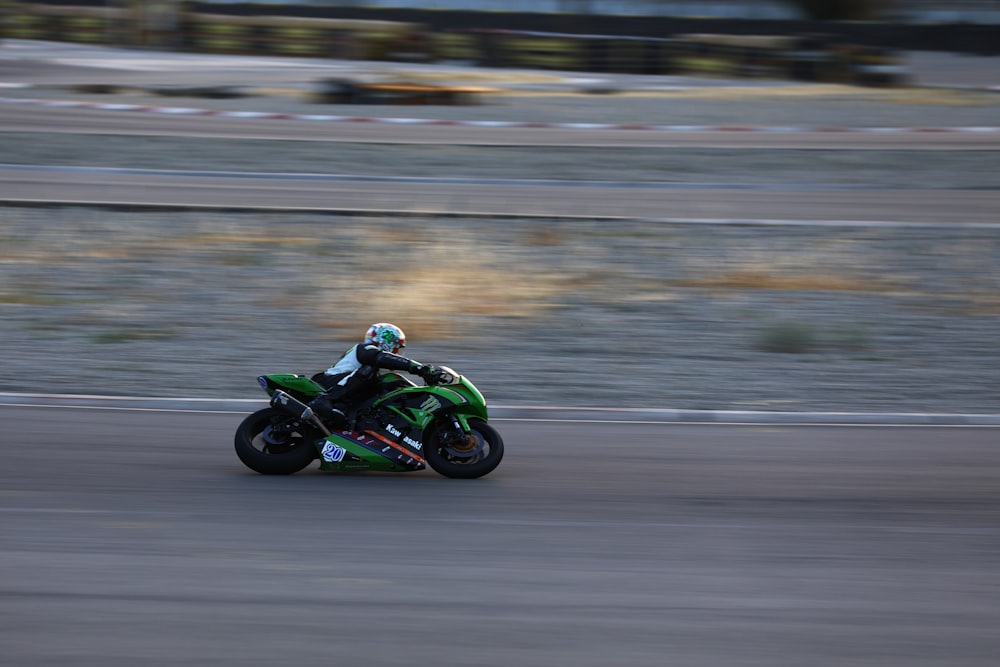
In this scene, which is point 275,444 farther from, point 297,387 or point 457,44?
point 457,44

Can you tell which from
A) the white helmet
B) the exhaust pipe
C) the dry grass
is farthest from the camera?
the dry grass

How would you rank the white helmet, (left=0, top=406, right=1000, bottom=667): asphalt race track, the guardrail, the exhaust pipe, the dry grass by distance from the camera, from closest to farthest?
(left=0, top=406, right=1000, bottom=667): asphalt race track < the exhaust pipe < the white helmet < the dry grass < the guardrail

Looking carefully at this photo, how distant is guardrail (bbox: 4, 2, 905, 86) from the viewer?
38.7m

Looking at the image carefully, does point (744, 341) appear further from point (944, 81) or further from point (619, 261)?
point (944, 81)

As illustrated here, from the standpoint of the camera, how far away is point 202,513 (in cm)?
771

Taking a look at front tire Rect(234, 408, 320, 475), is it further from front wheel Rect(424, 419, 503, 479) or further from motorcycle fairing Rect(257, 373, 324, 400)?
front wheel Rect(424, 419, 503, 479)

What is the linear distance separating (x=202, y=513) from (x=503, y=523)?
1.81 m

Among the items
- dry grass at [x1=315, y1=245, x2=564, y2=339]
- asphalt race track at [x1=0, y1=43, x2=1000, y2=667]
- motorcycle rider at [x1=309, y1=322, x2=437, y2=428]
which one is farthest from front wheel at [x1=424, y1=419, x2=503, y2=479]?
dry grass at [x1=315, y1=245, x2=564, y2=339]

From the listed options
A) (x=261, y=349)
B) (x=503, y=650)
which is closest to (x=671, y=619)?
(x=503, y=650)

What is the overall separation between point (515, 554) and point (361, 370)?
1.89 m

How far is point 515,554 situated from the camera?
7125 millimetres

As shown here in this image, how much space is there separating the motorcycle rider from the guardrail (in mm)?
31378

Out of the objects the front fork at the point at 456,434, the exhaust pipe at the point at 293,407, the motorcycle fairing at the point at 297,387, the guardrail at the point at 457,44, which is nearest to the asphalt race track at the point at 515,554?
the front fork at the point at 456,434

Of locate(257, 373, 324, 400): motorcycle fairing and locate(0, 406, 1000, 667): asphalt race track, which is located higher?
A: locate(257, 373, 324, 400): motorcycle fairing
